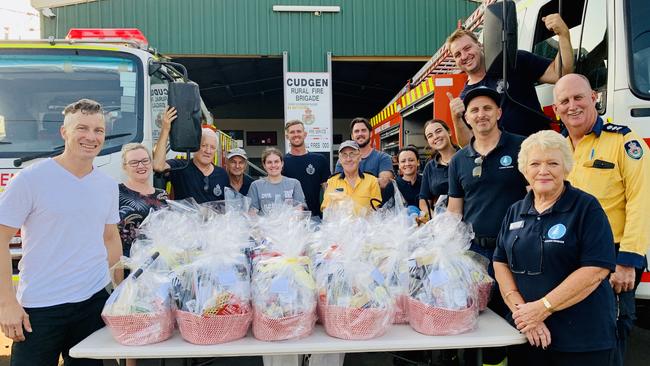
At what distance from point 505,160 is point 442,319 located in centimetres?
104

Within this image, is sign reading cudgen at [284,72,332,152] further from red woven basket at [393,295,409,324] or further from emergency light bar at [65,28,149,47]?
red woven basket at [393,295,409,324]

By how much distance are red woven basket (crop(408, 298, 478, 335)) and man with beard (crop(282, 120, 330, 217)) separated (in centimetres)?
242

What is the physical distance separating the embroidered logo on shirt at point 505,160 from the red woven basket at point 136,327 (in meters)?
1.87

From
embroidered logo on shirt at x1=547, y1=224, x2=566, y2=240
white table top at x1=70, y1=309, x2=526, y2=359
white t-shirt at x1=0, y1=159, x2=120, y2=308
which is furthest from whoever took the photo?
white t-shirt at x1=0, y1=159, x2=120, y2=308

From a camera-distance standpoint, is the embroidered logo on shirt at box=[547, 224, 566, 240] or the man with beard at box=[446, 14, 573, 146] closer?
the embroidered logo on shirt at box=[547, 224, 566, 240]

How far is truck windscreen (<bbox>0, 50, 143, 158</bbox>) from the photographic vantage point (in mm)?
3430

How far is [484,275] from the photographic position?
7.23 feet

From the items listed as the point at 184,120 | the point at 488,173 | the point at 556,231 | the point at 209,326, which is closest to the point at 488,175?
the point at 488,173

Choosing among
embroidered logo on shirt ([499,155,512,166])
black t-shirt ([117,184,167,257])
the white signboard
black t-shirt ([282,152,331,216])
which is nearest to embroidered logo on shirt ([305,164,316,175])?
black t-shirt ([282,152,331,216])

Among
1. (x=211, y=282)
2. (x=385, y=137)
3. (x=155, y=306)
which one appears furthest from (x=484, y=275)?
(x=385, y=137)

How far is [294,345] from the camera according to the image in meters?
1.82

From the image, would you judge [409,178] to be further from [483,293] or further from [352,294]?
[352,294]

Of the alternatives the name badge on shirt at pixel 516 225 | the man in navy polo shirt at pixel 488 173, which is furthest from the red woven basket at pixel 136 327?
the man in navy polo shirt at pixel 488 173

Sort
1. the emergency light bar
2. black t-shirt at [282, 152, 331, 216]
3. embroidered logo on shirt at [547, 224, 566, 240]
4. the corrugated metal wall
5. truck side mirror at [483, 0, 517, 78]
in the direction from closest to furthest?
embroidered logo on shirt at [547, 224, 566, 240]
truck side mirror at [483, 0, 517, 78]
the emergency light bar
black t-shirt at [282, 152, 331, 216]
the corrugated metal wall
